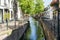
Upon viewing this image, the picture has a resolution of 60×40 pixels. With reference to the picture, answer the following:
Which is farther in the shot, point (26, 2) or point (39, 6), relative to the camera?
point (39, 6)

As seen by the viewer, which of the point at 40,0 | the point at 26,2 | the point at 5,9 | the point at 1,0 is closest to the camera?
the point at 1,0

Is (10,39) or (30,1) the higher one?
(30,1)

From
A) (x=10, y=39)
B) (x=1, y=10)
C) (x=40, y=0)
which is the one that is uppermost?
(x=40, y=0)

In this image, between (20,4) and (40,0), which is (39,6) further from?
(20,4)

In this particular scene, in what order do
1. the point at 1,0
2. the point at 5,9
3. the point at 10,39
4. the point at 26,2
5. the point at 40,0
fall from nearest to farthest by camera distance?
the point at 10,39 → the point at 1,0 → the point at 5,9 → the point at 26,2 → the point at 40,0

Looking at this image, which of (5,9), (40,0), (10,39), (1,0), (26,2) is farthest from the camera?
(40,0)

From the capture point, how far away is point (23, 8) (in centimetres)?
5788

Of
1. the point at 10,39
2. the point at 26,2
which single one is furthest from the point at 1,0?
the point at 10,39

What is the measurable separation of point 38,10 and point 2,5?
54.7m

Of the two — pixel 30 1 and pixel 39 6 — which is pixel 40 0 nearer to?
pixel 39 6

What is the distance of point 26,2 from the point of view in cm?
5700

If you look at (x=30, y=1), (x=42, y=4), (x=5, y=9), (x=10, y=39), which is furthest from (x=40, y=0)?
(x=10, y=39)

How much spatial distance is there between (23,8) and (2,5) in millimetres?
19045

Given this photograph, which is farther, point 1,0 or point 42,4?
point 42,4
